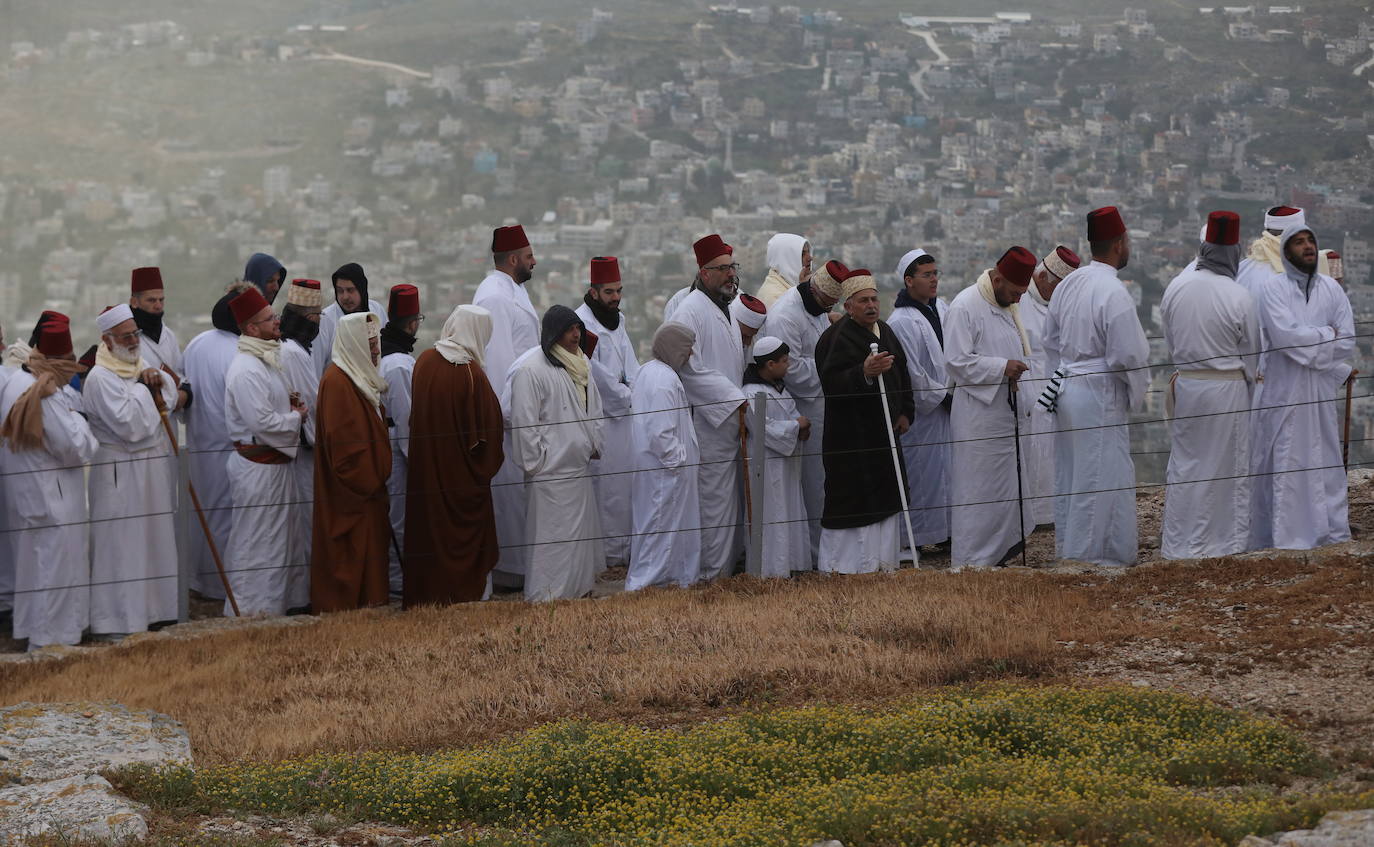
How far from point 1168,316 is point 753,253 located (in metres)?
38.6

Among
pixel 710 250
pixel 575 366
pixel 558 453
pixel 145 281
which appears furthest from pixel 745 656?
pixel 145 281

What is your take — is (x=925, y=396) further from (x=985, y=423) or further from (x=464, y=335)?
(x=464, y=335)

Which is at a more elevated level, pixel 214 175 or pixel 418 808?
pixel 214 175

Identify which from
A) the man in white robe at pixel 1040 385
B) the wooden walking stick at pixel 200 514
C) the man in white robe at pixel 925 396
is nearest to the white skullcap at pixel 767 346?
the man in white robe at pixel 925 396

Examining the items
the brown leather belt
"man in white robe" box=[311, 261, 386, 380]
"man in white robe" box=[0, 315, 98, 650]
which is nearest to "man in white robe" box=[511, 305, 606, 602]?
"man in white robe" box=[311, 261, 386, 380]

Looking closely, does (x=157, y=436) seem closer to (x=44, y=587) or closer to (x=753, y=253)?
(x=44, y=587)

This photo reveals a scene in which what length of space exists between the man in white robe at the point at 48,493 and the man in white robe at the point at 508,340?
2.70m

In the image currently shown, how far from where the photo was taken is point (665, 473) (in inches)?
402

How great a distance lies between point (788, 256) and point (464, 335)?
276 centimetres

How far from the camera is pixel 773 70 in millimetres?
62281

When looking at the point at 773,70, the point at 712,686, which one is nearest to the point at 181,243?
the point at 773,70

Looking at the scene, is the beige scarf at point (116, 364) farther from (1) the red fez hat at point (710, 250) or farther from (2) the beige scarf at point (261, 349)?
(1) the red fez hat at point (710, 250)

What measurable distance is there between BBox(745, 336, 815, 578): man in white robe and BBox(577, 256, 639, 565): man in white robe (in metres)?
1.03

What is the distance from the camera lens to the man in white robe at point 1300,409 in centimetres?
966
